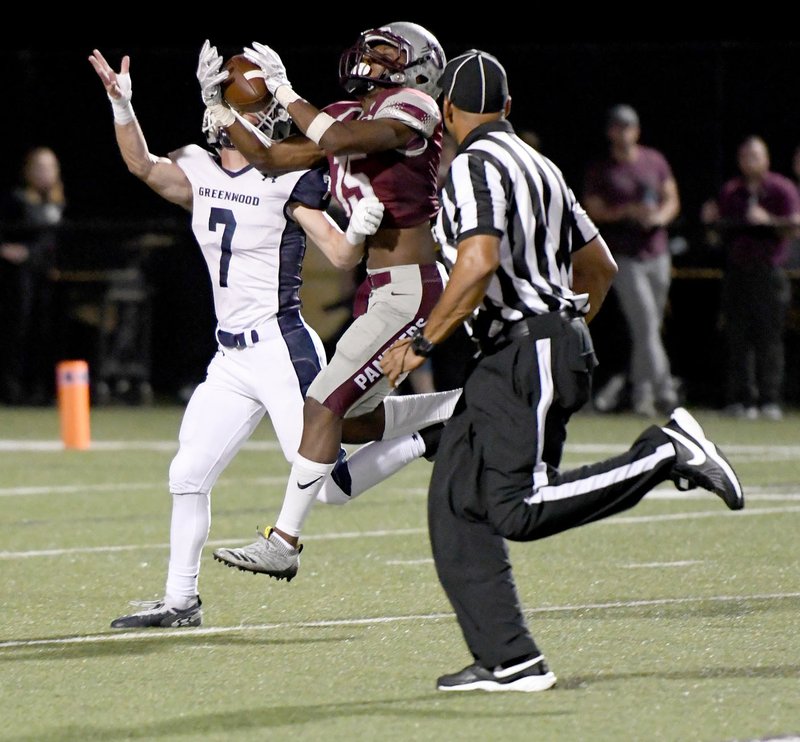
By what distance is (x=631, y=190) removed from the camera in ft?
48.0

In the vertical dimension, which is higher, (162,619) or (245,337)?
(245,337)

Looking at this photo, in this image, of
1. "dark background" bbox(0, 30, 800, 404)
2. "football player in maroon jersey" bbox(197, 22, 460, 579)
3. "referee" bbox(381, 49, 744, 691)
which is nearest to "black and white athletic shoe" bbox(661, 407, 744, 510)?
"referee" bbox(381, 49, 744, 691)

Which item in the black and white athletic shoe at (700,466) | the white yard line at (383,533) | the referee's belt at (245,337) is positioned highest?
the referee's belt at (245,337)

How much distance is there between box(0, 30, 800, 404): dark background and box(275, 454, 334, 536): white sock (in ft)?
30.7

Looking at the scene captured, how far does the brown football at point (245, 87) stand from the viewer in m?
6.50

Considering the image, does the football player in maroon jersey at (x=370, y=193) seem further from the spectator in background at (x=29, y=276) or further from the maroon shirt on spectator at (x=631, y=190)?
the spectator in background at (x=29, y=276)

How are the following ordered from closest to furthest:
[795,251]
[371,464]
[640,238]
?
1. [371,464]
2. [640,238]
3. [795,251]

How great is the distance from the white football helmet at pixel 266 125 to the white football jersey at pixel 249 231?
0.13 m

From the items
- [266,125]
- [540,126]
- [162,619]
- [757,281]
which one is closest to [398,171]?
[266,125]

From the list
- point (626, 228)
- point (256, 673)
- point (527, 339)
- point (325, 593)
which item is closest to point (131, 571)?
point (325, 593)

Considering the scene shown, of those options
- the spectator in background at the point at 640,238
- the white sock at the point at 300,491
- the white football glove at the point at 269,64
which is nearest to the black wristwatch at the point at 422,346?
the white sock at the point at 300,491

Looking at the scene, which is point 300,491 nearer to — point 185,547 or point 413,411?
point 185,547

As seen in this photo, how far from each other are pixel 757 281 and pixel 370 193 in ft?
29.1

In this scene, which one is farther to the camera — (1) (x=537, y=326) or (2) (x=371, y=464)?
(2) (x=371, y=464)
